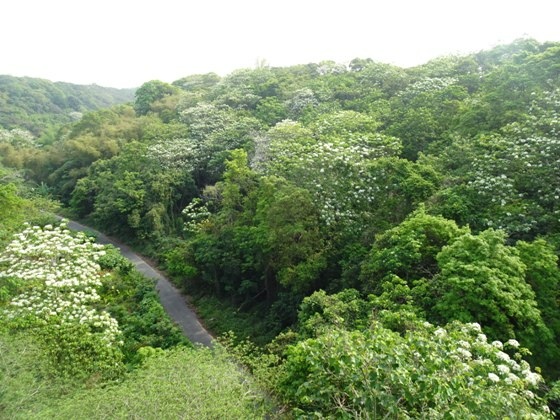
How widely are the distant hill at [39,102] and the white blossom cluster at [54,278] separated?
205 feet

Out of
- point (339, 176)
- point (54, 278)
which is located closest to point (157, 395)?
point (54, 278)

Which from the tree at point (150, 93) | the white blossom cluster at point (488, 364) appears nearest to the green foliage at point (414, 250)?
the white blossom cluster at point (488, 364)

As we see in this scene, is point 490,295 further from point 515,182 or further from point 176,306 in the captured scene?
point 176,306

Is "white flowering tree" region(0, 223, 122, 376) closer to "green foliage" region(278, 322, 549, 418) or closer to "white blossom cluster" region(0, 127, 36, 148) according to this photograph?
"green foliage" region(278, 322, 549, 418)

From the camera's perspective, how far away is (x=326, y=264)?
15.8m

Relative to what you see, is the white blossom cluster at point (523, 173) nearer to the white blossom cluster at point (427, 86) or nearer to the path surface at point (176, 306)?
the white blossom cluster at point (427, 86)

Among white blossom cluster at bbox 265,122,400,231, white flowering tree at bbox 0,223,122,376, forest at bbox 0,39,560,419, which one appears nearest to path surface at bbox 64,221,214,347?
forest at bbox 0,39,560,419

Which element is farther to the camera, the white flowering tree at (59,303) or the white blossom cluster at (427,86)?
the white blossom cluster at (427,86)

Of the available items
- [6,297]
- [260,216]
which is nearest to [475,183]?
[260,216]

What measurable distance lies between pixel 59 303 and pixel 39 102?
92.3m

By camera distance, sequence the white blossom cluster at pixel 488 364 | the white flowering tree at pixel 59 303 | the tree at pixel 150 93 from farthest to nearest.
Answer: the tree at pixel 150 93 < the white flowering tree at pixel 59 303 < the white blossom cluster at pixel 488 364

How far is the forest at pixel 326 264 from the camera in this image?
6988 mm

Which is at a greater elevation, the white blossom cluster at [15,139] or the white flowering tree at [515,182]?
the white flowering tree at [515,182]

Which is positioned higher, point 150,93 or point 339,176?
point 150,93
